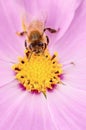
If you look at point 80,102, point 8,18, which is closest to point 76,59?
point 80,102

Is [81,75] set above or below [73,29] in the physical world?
below

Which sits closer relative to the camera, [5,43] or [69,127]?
[69,127]

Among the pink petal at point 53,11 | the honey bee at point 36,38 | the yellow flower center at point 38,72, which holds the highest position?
the pink petal at point 53,11

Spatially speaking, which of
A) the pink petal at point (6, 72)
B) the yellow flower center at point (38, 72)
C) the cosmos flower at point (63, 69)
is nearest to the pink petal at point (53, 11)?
the cosmos flower at point (63, 69)

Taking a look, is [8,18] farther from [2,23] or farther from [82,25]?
[82,25]

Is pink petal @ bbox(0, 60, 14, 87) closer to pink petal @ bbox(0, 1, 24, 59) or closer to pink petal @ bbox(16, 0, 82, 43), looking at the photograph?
pink petal @ bbox(0, 1, 24, 59)

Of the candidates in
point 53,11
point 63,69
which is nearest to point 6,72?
point 63,69

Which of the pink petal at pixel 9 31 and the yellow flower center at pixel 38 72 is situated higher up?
the pink petal at pixel 9 31

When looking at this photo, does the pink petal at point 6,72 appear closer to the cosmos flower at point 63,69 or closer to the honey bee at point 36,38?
the cosmos flower at point 63,69

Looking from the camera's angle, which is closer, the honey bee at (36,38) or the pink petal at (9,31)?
the honey bee at (36,38)
